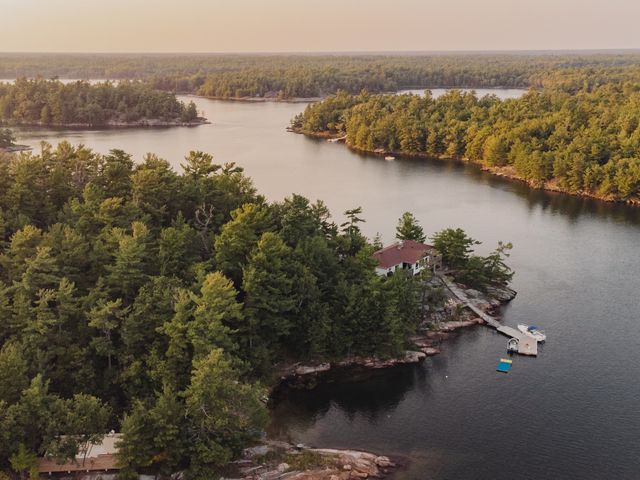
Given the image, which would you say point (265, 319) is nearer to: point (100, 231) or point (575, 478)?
point (100, 231)

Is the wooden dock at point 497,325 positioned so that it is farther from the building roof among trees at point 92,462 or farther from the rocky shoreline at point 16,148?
the rocky shoreline at point 16,148

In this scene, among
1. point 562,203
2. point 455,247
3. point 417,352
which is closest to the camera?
point 417,352

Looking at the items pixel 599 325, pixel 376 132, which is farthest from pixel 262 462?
pixel 376 132

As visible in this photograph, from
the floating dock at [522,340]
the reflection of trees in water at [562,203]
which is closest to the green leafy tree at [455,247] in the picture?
the floating dock at [522,340]

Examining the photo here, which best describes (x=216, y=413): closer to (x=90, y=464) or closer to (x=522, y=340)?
(x=90, y=464)

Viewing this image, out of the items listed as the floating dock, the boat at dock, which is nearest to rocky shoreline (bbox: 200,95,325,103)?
the floating dock

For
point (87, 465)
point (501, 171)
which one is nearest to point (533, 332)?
point (87, 465)
